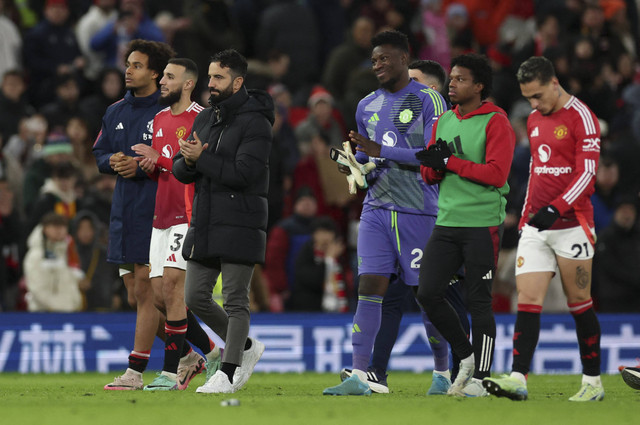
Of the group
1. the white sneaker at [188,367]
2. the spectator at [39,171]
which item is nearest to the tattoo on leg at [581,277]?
the white sneaker at [188,367]

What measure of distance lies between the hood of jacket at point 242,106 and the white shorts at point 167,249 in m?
0.96

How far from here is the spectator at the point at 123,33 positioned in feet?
55.3

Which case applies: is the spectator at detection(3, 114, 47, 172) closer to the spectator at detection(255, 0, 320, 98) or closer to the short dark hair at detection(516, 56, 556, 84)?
the spectator at detection(255, 0, 320, 98)

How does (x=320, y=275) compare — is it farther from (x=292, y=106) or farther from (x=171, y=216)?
(x=171, y=216)

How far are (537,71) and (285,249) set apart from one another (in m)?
6.90

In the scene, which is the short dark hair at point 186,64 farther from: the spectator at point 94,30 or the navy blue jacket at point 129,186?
the spectator at point 94,30

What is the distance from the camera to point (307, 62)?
1867 centimetres

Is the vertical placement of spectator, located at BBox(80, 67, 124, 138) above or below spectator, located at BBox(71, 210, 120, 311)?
above

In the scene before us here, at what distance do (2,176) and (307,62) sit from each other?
19.0 ft

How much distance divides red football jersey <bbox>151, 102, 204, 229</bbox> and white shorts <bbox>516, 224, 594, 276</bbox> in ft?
8.90

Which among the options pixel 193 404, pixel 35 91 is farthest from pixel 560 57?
pixel 193 404

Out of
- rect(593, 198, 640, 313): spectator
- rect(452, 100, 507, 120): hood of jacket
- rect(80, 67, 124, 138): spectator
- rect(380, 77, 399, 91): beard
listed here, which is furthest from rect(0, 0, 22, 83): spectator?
rect(452, 100, 507, 120): hood of jacket

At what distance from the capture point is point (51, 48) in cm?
1731

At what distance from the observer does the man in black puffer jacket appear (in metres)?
8.68
